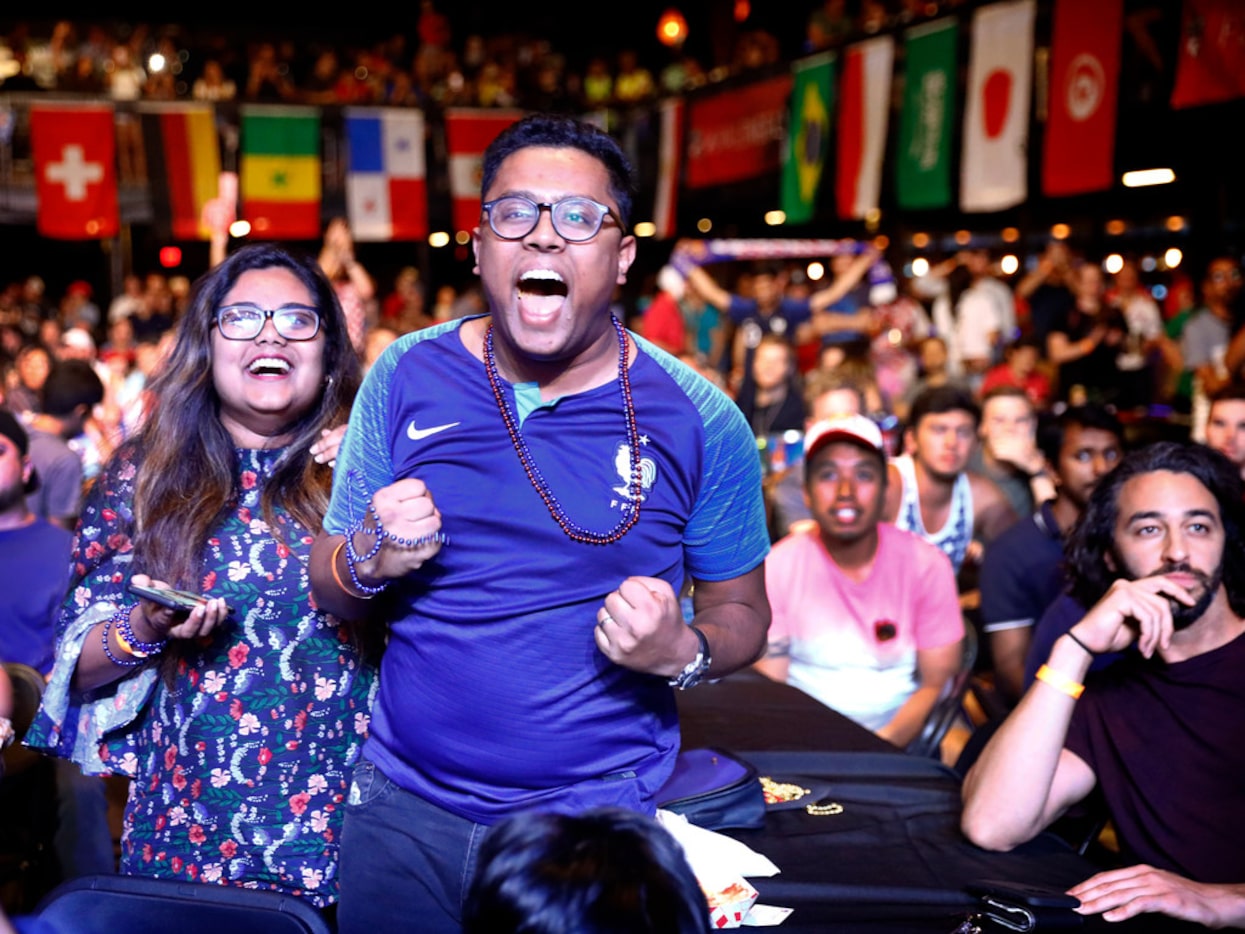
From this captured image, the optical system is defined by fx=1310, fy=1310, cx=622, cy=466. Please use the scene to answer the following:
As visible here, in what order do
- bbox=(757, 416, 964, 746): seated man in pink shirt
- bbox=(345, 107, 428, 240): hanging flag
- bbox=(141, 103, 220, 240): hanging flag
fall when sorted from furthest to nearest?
bbox=(345, 107, 428, 240): hanging flag
bbox=(141, 103, 220, 240): hanging flag
bbox=(757, 416, 964, 746): seated man in pink shirt

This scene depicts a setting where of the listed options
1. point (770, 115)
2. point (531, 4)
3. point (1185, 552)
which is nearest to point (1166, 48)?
point (770, 115)

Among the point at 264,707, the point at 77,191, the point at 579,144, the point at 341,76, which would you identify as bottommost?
the point at 264,707

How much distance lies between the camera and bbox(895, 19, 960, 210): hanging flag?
10.0 meters

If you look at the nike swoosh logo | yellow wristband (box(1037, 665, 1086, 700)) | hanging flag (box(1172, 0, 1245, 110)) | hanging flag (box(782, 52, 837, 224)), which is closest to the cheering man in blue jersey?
the nike swoosh logo

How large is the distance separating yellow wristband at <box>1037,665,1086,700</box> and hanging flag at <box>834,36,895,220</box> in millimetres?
9052

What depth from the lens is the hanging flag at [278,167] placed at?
51.9 feet

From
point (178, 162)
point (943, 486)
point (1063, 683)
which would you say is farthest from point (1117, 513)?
point (178, 162)

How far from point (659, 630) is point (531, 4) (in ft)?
70.9

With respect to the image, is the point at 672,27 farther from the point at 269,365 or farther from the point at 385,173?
the point at 269,365

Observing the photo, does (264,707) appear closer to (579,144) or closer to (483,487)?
(483,487)

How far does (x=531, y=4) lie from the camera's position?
71.1ft

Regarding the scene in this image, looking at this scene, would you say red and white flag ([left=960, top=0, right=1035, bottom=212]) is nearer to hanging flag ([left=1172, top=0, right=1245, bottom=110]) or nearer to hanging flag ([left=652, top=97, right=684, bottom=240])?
hanging flag ([left=1172, top=0, right=1245, bottom=110])

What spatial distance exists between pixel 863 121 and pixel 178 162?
28.5 ft

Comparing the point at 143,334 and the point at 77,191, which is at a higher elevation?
the point at 77,191
